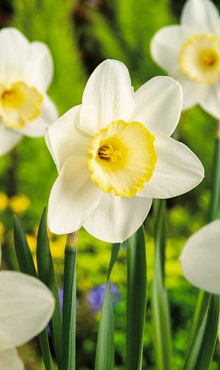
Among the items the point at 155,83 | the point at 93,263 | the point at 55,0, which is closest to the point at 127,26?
the point at 55,0

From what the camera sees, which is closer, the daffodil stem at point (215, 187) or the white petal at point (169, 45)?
the daffodil stem at point (215, 187)

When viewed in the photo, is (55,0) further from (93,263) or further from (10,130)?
(10,130)

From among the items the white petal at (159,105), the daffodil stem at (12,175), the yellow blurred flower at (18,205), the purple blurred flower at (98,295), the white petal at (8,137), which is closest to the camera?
the white petal at (159,105)

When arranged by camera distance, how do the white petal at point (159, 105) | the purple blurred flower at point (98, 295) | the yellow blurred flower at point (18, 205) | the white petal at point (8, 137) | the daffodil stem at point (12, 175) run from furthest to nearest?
1. the daffodil stem at point (12, 175)
2. the yellow blurred flower at point (18, 205)
3. the purple blurred flower at point (98, 295)
4. the white petal at point (8, 137)
5. the white petal at point (159, 105)

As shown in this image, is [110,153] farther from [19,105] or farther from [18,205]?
[18,205]

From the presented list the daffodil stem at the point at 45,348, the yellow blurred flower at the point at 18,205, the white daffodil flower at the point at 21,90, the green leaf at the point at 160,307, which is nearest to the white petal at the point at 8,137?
the white daffodil flower at the point at 21,90

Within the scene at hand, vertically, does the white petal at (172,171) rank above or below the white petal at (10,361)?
above

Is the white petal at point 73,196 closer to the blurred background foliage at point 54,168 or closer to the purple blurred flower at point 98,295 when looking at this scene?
the blurred background foliage at point 54,168

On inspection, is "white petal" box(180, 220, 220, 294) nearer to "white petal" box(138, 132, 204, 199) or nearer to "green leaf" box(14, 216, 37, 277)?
"white petal" box(138, 132, 204, 199)
